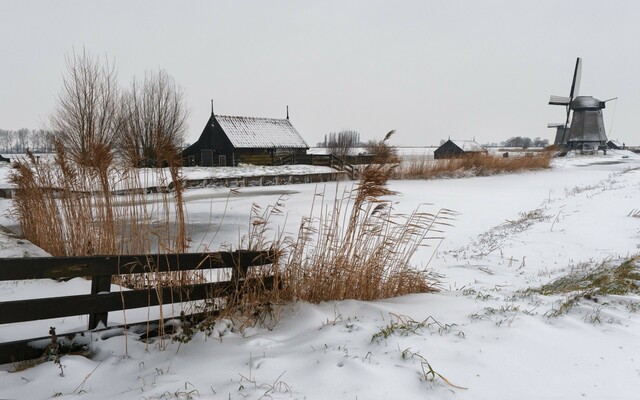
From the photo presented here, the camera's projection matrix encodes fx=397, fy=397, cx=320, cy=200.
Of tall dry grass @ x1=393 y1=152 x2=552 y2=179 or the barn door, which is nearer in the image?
tall dry grass @ x1=393 y1=152 x2=552 y2=179

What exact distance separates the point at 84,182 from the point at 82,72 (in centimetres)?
1587

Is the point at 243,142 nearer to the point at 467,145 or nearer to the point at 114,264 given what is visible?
the point at 114,264

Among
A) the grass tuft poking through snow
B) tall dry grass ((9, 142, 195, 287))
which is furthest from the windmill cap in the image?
tall dry grass ((9, 142, 195, 287))

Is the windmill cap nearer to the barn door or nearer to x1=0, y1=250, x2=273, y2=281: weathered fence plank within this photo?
the barn door

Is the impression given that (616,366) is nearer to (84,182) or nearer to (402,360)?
(402,360)

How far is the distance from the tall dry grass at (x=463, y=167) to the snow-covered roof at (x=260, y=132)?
10.4 meters

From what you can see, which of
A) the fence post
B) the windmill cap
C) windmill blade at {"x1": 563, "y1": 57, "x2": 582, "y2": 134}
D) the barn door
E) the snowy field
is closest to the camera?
the snowy field

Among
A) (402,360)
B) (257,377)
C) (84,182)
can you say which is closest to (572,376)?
(402,360)

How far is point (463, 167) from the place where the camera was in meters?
25.7

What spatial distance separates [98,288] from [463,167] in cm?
2529

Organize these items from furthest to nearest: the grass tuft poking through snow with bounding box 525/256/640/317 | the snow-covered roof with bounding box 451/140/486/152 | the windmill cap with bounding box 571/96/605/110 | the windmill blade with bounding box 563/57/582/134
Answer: the snow-covered roof with bounding box 451/140/486/152 → the windmill blade with bounding box 563/57/582/134 → the windmill cap with bounding box 571/96/605/110 → the grass tuft poking through snow with bounding box 525/256/640/317

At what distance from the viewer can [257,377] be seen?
8.09 ft

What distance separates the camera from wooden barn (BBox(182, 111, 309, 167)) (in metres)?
29.7

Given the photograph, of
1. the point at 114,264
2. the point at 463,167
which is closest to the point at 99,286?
the point at 114,264
